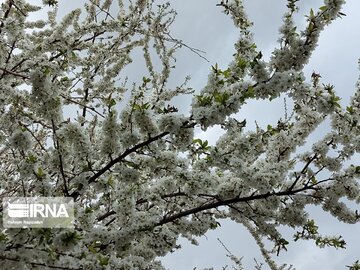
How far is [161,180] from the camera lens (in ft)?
18.0

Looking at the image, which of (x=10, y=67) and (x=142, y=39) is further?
(x=142, y=39)

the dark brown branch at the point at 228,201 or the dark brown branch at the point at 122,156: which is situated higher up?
the dark brown branch at the point at 122,156

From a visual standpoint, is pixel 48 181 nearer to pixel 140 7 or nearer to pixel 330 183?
pixel 330 183

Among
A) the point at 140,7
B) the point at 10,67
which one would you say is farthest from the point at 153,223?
the point at 140,7

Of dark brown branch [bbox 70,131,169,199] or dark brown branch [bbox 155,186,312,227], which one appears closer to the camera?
dark brown branch [bbox 70,131,169,199]

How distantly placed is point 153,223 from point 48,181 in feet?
4.57

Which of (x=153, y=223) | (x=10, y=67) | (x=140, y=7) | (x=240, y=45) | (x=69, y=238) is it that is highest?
(x=140, y=7)

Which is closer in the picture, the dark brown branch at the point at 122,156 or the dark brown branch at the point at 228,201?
the dark brown branch at the point at 122,156

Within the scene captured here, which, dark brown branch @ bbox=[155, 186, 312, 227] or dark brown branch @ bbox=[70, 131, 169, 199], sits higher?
dark brown branch @ bbox=[70, 131, 169, 199]

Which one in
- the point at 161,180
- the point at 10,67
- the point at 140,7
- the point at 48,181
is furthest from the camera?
the point at 140,7

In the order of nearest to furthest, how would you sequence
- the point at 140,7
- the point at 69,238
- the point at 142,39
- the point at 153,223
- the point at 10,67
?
the point at 69,238 → the point at 153,223 → the point at 10,67 → the point at 140,7 → the point at 142,39

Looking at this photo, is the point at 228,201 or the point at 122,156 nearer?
the point at 122,156

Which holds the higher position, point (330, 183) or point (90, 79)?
point (90, 79)

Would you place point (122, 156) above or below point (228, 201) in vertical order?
above
